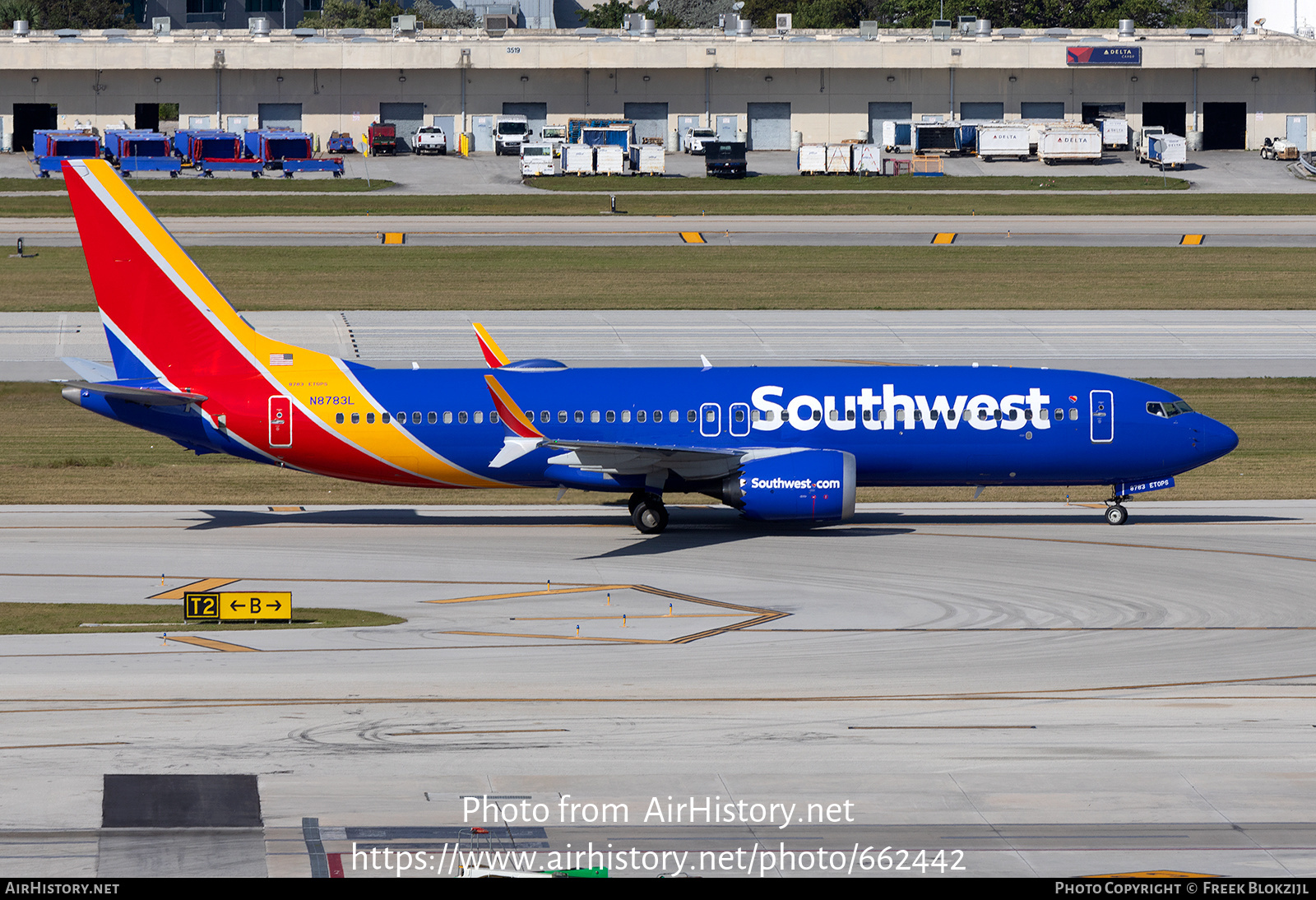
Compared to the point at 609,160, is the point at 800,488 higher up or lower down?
lower down

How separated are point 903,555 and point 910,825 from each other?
1834 cm

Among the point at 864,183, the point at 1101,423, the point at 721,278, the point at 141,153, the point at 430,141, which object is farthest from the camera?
the point at 430,141

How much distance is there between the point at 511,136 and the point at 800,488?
327 feet

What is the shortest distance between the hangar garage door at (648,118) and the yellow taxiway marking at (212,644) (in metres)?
113

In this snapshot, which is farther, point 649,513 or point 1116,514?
point 1116,514

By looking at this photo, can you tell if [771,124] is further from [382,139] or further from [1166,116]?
[1166,116]

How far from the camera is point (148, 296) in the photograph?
41.9 meters

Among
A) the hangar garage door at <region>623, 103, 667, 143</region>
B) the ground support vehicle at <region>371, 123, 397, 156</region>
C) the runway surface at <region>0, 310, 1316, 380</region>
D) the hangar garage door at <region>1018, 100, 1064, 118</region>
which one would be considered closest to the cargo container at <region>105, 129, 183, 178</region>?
the ground support vehicle at <region>371, 123, 397, 156</region>

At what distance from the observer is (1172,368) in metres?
66.1

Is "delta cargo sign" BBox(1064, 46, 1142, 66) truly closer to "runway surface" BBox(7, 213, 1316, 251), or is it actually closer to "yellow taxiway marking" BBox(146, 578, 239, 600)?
"runway surface" BBox(7, 213, 1316, 251)

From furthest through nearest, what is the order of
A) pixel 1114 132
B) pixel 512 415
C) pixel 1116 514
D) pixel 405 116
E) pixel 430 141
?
pixel 405 116 < pixel 1114 132 < pixel 430 141 < pixel 1116 514 < pixel 512 415

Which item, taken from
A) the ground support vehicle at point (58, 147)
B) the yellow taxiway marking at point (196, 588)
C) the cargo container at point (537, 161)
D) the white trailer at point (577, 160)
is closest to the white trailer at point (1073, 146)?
the white trailer at point (577, 160)

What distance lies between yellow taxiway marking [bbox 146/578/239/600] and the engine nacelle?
1305 cm

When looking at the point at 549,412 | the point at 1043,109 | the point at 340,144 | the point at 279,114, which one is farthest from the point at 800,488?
the point at 279,114
